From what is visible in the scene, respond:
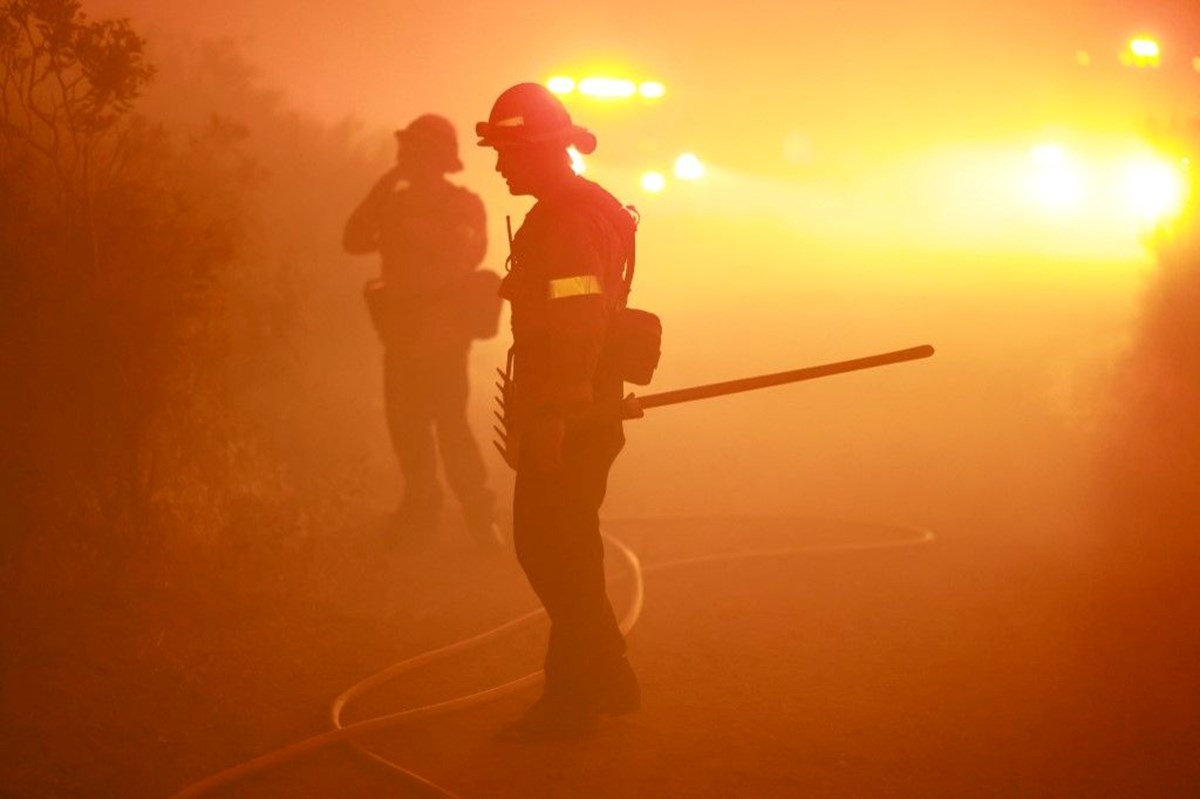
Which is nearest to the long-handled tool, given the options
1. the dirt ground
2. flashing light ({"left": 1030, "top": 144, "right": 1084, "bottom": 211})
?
the dirt ground

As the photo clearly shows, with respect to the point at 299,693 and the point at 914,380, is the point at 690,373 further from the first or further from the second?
the point at 299,693

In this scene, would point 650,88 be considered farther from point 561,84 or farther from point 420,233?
point 420,233

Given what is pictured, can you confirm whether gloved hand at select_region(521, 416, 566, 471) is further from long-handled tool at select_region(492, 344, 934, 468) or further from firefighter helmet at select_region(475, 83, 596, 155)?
firefighter helmet at select_region(475, 83, 596, 155)

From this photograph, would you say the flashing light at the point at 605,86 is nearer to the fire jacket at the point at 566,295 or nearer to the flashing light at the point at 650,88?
the flashing light at the point at 650,88

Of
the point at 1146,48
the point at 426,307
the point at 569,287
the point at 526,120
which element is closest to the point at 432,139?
the point at 426,307

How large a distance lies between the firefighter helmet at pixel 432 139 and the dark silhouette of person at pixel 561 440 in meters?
2.79

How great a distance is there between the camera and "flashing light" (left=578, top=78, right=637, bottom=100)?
44.9 feet

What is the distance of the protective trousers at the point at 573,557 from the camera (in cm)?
429

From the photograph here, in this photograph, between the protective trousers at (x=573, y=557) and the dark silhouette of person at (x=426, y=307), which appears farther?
the dark silhouette of person at (x=426, y=307)

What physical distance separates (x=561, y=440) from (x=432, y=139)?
11.5 ft

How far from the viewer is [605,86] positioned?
13945 mm

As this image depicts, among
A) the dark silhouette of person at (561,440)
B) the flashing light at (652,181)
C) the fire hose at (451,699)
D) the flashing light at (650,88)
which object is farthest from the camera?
the flashing light at (652,181)

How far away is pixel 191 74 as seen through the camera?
31.3 ft

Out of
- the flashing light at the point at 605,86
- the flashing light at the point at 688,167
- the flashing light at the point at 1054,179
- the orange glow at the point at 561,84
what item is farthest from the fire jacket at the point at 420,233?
the flashing light at the point at 1054,179
